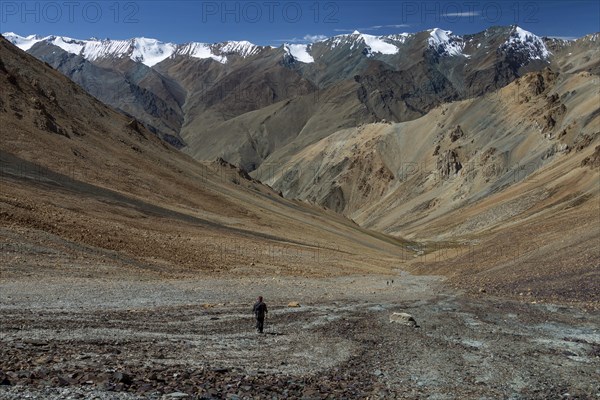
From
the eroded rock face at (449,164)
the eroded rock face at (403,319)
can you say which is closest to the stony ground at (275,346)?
the eroded rock face at (403,319)

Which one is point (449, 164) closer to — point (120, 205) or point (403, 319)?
point (120, 205)

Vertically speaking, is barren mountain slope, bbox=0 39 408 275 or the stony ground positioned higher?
barren mountain slope, bbox=0 39 408 275

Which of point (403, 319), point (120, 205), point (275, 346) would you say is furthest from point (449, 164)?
point (275, 346)

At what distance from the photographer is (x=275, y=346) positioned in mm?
16797

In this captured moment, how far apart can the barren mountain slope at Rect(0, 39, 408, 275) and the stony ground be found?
853 cm

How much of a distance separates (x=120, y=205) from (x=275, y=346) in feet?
115

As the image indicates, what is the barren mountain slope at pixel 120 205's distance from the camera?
3397 cm

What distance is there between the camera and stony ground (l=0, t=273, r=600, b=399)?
11.6 metres

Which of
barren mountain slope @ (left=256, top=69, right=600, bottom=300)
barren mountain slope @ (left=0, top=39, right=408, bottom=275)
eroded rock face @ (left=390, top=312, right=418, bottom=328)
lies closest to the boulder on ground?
eroded rock face @ (left=390, top=312, right=418, bottom=328)

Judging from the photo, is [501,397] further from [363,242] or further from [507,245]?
[363,242]

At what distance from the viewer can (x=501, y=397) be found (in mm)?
13156

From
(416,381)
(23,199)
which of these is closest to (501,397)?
(416,381)

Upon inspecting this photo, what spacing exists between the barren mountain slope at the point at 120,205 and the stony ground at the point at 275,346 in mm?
8534

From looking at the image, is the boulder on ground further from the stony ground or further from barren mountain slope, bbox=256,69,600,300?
barren mountain slope, bbox=256,69,600,300
